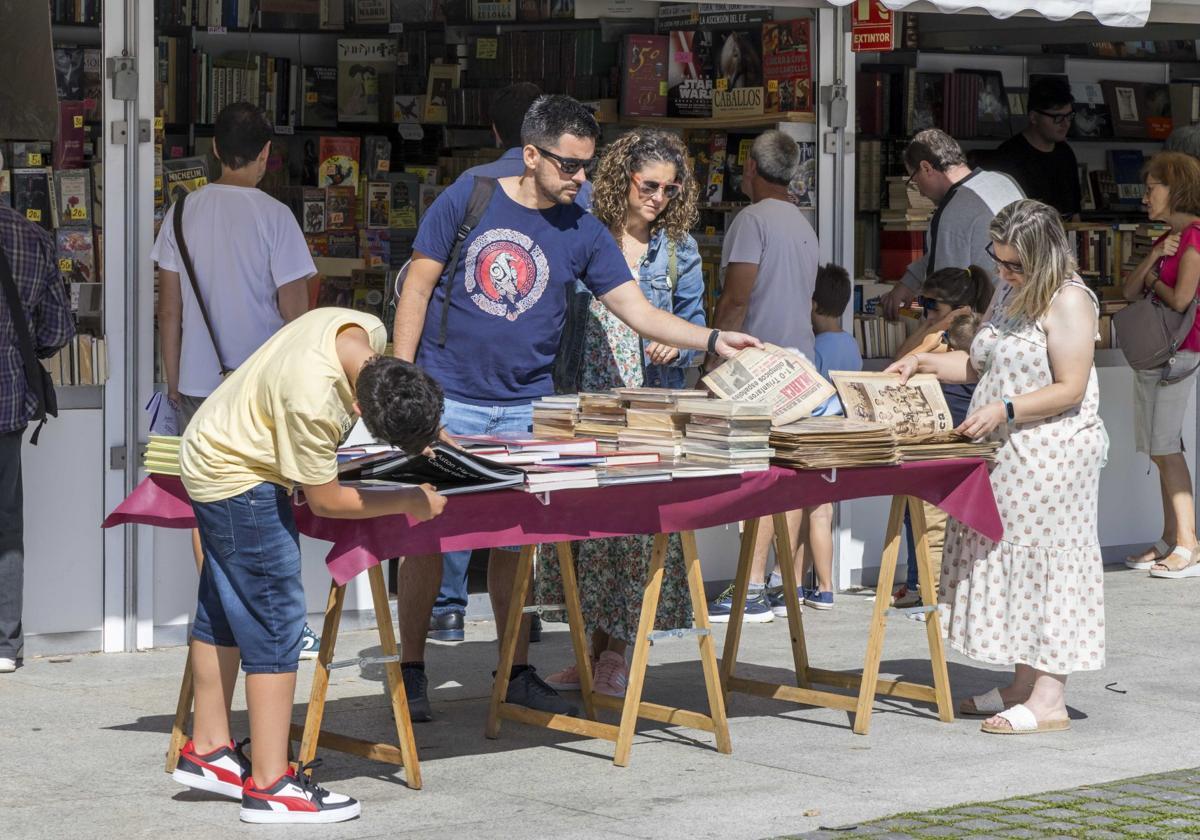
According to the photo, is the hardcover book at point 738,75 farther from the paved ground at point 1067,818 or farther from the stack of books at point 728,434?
the paved ground at point 1067,818

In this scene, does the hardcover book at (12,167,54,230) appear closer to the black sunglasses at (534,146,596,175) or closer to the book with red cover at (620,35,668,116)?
the black sunglasses at (534,146,596,175)

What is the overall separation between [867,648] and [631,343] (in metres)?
1.22

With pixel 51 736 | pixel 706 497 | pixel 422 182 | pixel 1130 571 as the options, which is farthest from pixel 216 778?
pixel 1130 571

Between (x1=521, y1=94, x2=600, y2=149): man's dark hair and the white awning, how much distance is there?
1878 millimetres

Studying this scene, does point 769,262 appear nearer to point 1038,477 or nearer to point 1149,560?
point 1038,477

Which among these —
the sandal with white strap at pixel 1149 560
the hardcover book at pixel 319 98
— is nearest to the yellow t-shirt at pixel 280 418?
the hardcover book at pixel 319 98

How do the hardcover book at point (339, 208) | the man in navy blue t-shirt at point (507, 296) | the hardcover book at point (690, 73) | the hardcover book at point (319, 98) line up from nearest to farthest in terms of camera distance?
the man in navy blue t-shirt at point (507, 296) → the hardcover book at point (690, 73) → the hardcover book at point (339, 208) → the hardcover book at point (319, 98)

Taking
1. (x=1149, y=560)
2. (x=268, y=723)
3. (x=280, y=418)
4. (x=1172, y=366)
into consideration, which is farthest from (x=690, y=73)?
(x=268, y=723)

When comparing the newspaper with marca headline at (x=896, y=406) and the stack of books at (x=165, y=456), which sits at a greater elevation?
the newspaper with marca headline at (x=896, y=406)

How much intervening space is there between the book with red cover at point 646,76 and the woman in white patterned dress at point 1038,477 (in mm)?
3269

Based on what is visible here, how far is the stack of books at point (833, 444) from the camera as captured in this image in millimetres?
5398

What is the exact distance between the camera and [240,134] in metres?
6.54

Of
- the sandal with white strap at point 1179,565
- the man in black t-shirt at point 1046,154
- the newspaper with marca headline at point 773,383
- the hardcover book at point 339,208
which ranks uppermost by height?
the man in black t-shirt at point 1046,154

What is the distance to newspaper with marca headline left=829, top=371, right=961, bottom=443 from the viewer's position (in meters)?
5.66
